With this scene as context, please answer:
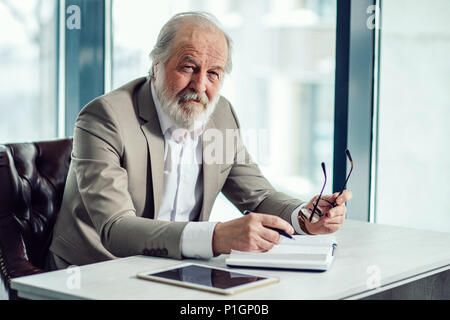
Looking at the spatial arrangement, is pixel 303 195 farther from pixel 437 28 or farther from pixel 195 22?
pixel 195 22

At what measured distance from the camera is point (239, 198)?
242 cm

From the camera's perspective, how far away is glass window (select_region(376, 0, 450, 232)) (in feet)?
8.05

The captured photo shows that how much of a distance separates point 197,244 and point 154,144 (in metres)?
0.56

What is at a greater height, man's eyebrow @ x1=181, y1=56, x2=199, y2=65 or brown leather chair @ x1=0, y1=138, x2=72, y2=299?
man's eyebrow @ x1=181, y1=56, x2=199, y2=65

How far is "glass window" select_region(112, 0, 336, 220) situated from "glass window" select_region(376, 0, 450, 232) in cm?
28

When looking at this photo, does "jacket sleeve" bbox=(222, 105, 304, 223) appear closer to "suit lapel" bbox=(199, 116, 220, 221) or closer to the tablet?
"suit lapel" bbox=(199, 116, 220, 221)

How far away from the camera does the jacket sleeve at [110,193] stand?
1695 mm

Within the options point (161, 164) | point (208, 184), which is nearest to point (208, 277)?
point (161, 164)
